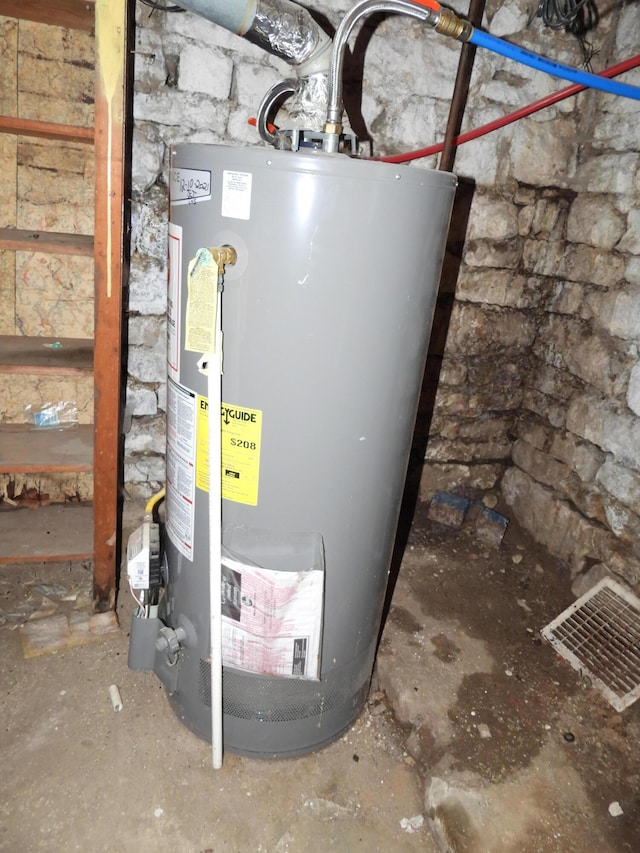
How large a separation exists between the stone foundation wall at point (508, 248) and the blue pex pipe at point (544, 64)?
0.29 metres

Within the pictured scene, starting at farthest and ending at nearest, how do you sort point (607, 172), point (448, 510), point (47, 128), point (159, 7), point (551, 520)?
point (448, 510), point (551, 520), point (607, 172), point (159, 7), point (47, 128)

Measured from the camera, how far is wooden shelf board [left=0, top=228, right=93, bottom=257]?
1.35 metres

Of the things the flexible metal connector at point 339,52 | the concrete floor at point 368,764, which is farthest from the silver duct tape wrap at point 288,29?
the concrete floor at point 368,764

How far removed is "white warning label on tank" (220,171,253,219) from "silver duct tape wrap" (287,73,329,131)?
0.25 m

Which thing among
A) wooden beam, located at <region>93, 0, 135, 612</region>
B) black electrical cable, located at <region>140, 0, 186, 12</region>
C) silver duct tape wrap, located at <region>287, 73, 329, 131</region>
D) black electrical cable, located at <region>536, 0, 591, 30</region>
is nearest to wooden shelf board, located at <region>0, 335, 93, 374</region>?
wooden beam, located at <region>93, 0, 135, 612</region>

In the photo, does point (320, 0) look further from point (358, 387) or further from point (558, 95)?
point (358, 387)

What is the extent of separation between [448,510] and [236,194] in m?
1.61

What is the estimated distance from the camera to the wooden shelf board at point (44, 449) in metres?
1.52

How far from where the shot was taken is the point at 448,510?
219cm

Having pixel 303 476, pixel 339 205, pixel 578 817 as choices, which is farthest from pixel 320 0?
pixel 578 817

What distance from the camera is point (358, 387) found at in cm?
100

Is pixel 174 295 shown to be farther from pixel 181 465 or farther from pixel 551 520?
pixel 551 520

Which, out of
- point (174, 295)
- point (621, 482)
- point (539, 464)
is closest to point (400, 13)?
point (174, 295)

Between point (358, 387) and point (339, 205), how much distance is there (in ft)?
1.01
